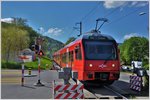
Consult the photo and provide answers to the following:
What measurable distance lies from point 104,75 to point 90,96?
124 inches

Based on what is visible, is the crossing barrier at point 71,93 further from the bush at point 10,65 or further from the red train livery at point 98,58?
the bush at point 10,65

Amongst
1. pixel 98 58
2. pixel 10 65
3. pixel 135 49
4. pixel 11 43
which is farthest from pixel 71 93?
pixel 135 49

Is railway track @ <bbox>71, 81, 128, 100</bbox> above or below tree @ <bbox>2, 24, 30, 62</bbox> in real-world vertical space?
below

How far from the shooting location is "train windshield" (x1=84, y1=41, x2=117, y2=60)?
64.1 ft

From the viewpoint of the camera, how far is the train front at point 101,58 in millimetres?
19234

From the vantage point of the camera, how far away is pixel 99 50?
19.7 metres

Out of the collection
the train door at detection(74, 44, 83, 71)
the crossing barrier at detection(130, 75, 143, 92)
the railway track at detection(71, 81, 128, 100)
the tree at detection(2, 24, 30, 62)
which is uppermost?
the tree at detection(2, 24, 30, 62)

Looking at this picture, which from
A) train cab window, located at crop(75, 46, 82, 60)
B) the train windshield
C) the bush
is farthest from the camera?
the bush

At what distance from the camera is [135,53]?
111750 mm

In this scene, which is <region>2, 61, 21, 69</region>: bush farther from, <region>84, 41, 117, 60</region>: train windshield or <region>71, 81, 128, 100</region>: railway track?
<region>84, 41, 117, 60</region>: train windshield

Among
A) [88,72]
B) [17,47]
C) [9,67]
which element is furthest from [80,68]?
[17,47]

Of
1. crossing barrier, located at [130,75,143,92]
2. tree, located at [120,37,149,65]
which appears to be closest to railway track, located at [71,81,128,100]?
crossing barrier, located at [130,75,143,92]

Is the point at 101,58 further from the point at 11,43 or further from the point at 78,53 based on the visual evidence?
the point at 11,43

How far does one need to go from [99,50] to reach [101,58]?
0.51 metres
